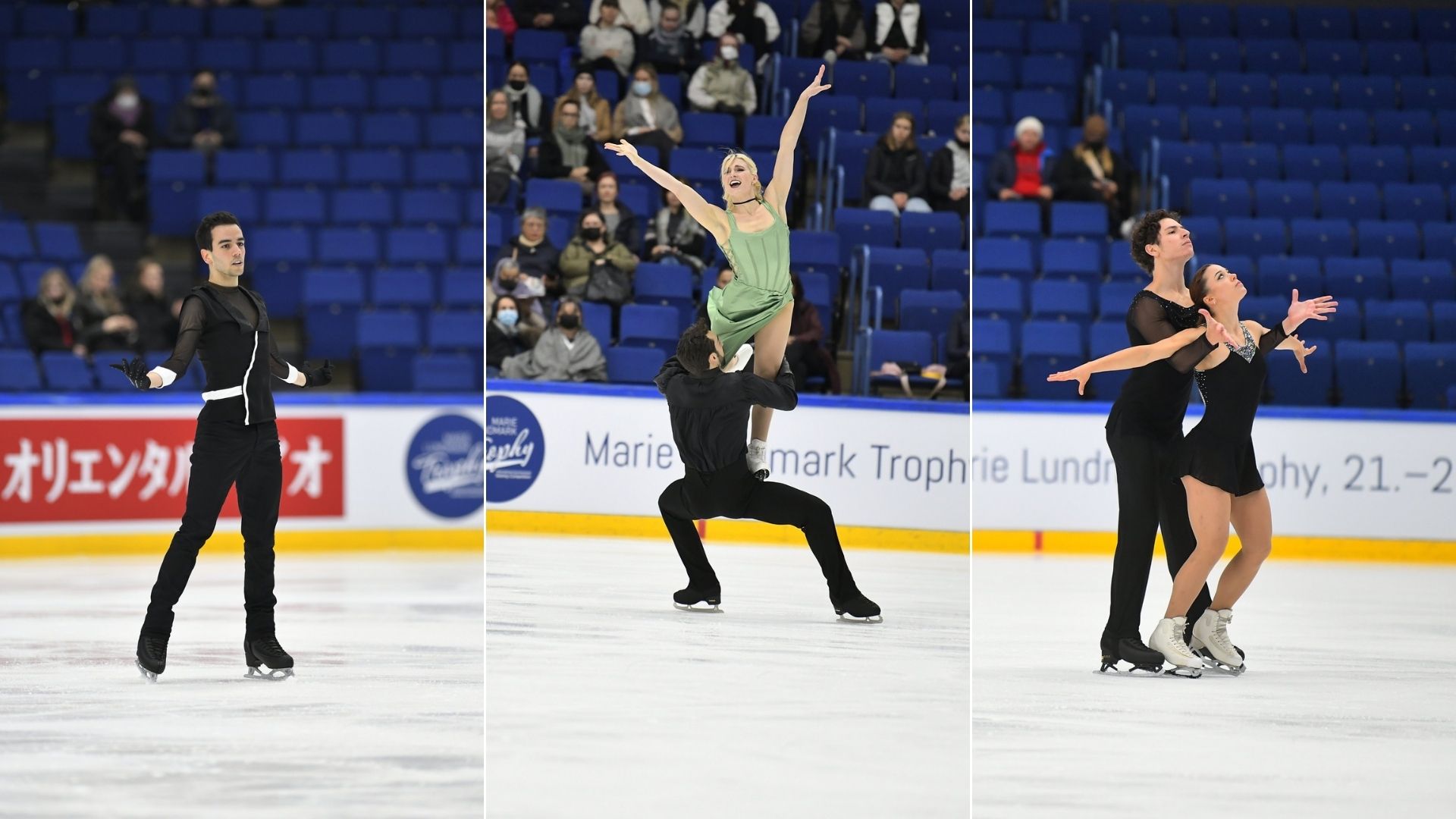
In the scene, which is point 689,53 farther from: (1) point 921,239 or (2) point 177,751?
(2) point 177,751

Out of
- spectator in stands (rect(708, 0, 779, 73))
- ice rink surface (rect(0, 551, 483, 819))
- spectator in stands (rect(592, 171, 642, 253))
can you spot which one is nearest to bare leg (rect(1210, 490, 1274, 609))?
ice rink surface (rect(0, 551, 483, 819))

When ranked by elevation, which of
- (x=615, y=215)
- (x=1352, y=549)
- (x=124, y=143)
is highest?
(x=124, y=143)

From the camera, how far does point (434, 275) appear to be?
11312mm

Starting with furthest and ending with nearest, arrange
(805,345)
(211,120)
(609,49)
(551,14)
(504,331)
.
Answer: (211,120), (551,14), (609,49), (805,345), (504,331)

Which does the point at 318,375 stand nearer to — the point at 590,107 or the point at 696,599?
the point at 696,599

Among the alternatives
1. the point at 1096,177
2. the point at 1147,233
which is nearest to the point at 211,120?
the point at 1096,177

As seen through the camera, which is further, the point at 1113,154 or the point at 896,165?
the point at 1113,154

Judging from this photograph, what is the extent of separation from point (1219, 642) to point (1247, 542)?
0.36 m

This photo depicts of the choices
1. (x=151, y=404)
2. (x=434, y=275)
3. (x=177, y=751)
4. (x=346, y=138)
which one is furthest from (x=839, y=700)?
(x=346, y=138)

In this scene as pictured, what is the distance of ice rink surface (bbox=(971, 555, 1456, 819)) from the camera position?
381cm

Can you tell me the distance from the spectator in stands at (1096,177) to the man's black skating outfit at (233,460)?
722cm

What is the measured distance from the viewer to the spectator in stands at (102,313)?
10227mm

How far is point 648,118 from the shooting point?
796 centimetres

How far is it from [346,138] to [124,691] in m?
7.94
